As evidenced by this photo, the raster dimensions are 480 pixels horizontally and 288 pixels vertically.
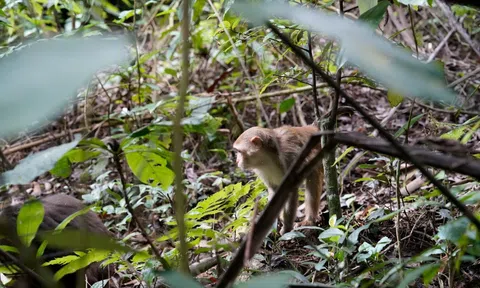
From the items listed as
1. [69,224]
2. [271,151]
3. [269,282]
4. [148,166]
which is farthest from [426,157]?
[271,151]

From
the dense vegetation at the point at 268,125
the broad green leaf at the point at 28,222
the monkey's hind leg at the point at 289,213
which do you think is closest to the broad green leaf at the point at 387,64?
the dense vegetation at the point at 268,125

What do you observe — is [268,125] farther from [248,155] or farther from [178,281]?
[248,155]

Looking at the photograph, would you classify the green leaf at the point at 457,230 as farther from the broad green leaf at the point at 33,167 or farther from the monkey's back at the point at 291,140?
the monkey's back at the point at 291,140

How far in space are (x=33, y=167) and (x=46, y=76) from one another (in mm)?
698

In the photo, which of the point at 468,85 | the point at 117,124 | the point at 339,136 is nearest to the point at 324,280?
the point at 339,136

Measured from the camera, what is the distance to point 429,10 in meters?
7.65

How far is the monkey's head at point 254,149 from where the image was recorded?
4.93 metres

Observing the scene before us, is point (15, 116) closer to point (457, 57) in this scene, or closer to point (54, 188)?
point (54, 188)

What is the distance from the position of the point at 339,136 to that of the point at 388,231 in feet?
7.39

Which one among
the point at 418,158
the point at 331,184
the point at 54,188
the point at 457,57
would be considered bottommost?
the point at 54,188

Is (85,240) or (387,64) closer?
(387,64)

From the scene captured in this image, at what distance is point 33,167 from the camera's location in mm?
1223

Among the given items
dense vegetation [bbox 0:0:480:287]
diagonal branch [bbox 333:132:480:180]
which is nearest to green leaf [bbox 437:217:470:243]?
dense vegetation [bbox 0:0:480:287]

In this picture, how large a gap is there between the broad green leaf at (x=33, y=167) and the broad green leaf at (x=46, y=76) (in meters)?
0.56
